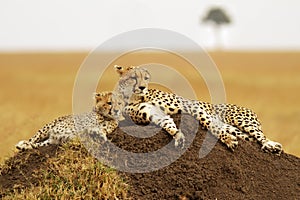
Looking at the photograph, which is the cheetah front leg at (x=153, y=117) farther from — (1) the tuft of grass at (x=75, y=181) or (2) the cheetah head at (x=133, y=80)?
(1) the tuft of grass at (x=75, y=181)

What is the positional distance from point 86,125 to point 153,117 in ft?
2.28

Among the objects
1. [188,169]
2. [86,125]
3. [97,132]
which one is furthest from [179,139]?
[86,125]

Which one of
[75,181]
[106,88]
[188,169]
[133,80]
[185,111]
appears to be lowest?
[106,88]

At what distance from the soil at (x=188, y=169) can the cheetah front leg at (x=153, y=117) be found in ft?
0.25

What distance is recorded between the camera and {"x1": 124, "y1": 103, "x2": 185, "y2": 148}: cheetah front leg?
19.4 feet

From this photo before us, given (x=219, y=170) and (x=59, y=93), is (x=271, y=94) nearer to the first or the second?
(x=59, y=93)

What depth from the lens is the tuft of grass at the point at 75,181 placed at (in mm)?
5414

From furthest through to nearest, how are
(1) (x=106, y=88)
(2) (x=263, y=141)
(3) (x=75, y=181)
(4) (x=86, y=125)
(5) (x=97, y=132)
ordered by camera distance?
(1) (x=106, y=88)
(2) (x=263, y=141)
(4) (x=86, y=125)
(5) (x=97, y=132)
(3) (x=75, y=181)

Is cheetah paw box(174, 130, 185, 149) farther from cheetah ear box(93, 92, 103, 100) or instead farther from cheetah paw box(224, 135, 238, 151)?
cheetah ear box(93, 92, 103, 100)

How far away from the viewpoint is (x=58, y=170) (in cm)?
568

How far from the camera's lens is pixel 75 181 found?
5.53m

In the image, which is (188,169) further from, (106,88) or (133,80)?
(106,88)

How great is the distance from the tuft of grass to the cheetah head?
872 mm

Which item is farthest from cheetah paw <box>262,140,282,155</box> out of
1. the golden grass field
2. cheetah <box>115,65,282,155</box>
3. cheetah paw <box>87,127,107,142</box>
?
the golden grass field
